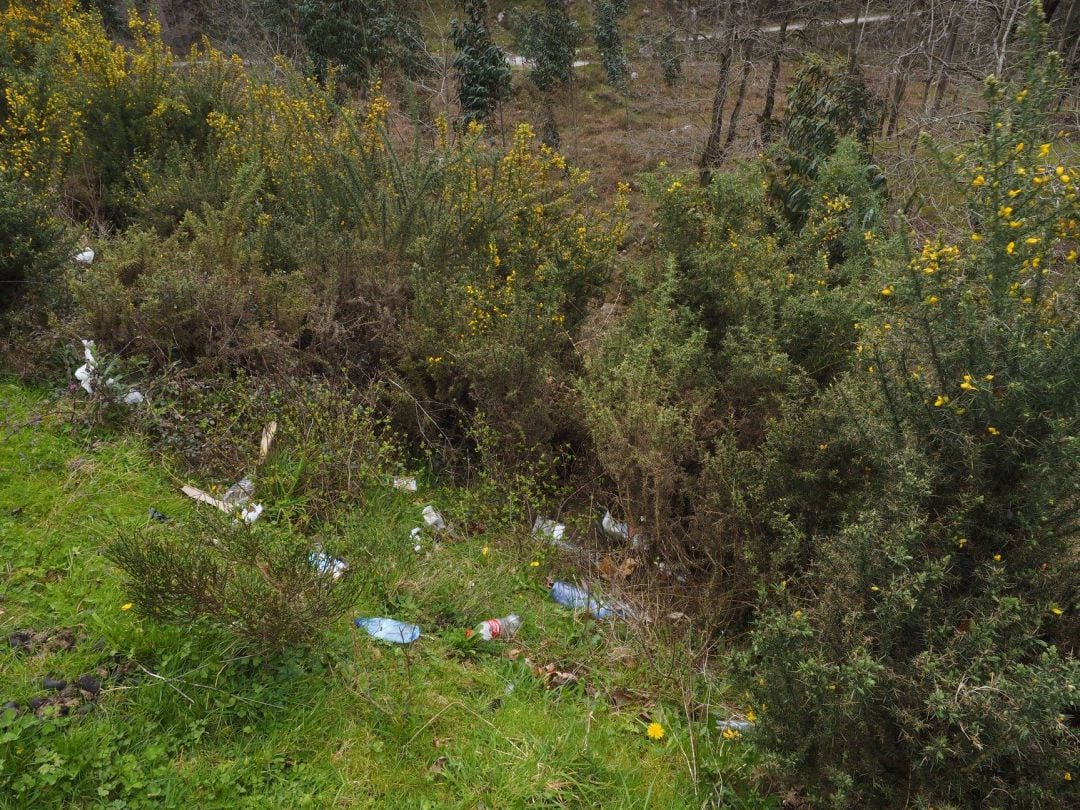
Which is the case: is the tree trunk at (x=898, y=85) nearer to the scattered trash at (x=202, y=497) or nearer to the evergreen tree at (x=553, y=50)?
the scattered trash at (x=202, y=497)

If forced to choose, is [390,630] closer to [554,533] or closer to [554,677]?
[554,677]

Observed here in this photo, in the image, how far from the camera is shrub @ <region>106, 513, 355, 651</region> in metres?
2.18

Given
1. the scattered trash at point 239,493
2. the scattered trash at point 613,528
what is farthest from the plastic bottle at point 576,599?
the scattered trash at point 239,493

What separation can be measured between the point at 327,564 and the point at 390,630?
13.8 inches

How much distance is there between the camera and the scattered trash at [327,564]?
95.3 inches

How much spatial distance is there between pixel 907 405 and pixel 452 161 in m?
3.74

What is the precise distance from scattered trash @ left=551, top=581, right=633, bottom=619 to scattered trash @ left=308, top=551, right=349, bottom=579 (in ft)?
3.06

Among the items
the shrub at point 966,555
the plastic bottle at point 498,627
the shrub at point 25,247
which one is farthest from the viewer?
the shrub at point 25,247

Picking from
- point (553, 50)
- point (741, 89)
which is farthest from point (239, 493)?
point (553, 50)

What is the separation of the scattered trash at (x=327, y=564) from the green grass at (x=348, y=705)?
7 centimetres

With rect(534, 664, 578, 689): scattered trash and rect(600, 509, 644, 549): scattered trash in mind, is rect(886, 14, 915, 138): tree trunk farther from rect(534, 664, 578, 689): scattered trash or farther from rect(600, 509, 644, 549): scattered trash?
rect(534, 664, 578, 689): scattered trash

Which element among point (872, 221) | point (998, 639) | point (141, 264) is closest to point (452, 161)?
point (141, 264)

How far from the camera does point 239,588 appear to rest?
2.23m

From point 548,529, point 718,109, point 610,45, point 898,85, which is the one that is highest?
point 610,45
